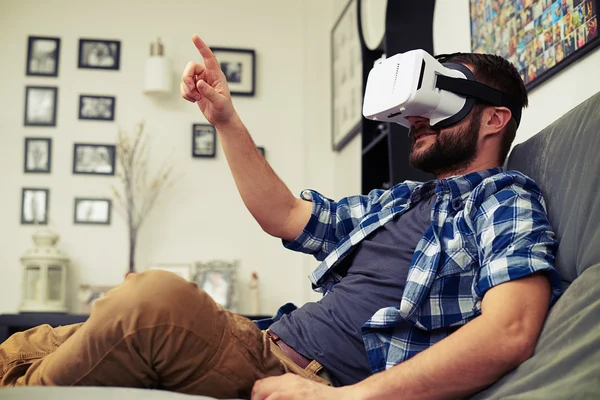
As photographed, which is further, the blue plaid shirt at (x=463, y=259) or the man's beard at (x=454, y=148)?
the man's beard at (x=454, y=148)

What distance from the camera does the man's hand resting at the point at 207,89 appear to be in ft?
5.36

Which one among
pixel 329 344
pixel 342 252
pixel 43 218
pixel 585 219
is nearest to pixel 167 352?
pixel 329 344

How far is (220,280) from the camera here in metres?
3.91

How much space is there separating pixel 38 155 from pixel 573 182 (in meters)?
3.41

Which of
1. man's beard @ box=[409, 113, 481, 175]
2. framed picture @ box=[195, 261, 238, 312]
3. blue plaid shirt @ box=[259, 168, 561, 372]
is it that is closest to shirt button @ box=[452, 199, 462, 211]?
blue plaid shirt @ box=[259, 168, 561, 372]

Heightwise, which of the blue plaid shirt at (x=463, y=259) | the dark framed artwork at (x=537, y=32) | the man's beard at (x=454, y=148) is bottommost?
the blue plaid shirt at (x=463, y=259)

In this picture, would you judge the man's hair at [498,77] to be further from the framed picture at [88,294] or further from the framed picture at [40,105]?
the framed picture at [40,105]

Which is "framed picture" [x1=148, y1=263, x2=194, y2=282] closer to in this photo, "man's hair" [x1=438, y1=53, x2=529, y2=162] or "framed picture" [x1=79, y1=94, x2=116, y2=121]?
"framed picture" [x1=79, y1=94, x2=116, y2=121]

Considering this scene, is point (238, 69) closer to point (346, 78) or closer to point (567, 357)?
point (346, 78)

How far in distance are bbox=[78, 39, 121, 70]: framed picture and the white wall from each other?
232cm

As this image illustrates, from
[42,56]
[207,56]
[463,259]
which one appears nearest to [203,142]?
[42,56]

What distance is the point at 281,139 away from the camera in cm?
420

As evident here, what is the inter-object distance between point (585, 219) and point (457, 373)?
33cm

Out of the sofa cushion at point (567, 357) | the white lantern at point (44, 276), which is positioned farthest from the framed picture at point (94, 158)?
the sofa cushion at point (567, 357)
